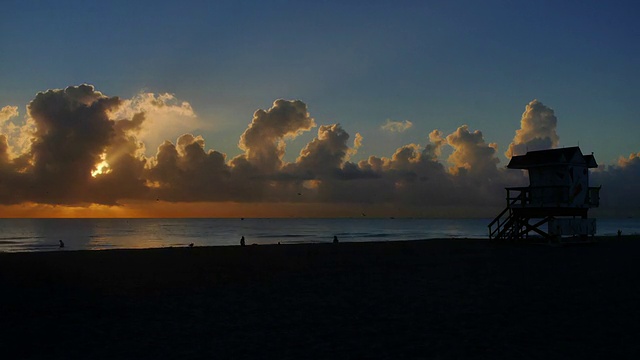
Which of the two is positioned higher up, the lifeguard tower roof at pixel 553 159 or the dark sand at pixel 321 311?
the lifeguard tower roof at pixel 553 159

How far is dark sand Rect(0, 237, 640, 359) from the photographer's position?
389 inches

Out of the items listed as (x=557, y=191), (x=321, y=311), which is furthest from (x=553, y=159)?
(x=321, y=311)

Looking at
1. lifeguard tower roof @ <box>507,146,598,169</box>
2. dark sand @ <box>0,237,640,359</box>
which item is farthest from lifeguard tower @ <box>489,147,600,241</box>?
dark sand @ <box>0,237,640,359</box>

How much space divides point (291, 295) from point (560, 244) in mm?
30066

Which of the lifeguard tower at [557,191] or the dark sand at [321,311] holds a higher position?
the lifeguard tower at [557,191]

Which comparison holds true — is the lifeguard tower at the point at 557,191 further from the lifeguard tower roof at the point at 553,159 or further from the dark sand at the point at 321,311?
the dark sand at the point at 321,311

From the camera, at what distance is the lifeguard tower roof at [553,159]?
39.2m

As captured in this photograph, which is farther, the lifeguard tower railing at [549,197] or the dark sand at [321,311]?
the lifeguard tower railing at [549,197]

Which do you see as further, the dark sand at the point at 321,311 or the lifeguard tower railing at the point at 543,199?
the lifeguard tower railing at the point at 543,199

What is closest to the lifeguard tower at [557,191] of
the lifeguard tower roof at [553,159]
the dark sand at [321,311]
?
the lifeguard tower roof at [553,159]

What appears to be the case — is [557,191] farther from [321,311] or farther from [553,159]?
[321,311]

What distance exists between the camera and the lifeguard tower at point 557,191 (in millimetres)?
39344

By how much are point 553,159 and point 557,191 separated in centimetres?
244

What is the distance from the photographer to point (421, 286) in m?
18.3
